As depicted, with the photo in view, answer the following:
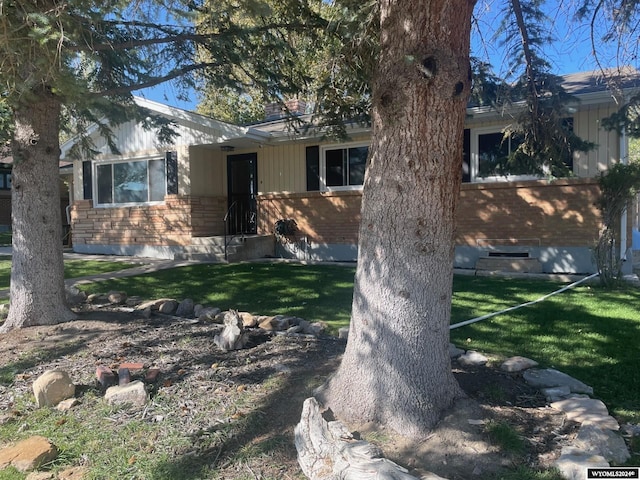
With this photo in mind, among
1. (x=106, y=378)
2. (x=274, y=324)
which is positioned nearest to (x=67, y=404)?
(x=106, y=378)

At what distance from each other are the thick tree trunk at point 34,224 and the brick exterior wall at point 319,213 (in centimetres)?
713

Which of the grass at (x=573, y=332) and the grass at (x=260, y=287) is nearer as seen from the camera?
the grass at (x=573, y=332)

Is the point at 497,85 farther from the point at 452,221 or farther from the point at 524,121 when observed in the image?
the point at 452,221

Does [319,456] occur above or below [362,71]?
below

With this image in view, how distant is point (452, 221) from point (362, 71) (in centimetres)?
295

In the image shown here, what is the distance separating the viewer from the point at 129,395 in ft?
12.8

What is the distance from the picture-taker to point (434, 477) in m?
2.69

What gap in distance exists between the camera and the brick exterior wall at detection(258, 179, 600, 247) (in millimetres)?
9492

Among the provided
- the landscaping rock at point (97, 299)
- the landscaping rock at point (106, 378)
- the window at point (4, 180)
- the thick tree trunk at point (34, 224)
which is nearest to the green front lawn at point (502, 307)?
the landscaping rock at point (97, 299)

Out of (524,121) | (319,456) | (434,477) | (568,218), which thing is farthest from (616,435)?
(568,218)

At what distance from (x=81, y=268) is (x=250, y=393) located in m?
8.95

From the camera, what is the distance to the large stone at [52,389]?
12.9 feet

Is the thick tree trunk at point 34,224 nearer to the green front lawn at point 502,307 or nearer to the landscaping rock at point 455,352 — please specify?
the green front lawn at point 502,307

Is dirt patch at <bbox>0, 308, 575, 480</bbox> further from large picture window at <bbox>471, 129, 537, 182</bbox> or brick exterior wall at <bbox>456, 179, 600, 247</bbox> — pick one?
large picture window at <bbox>471, 129, 537, 182</bbox>
